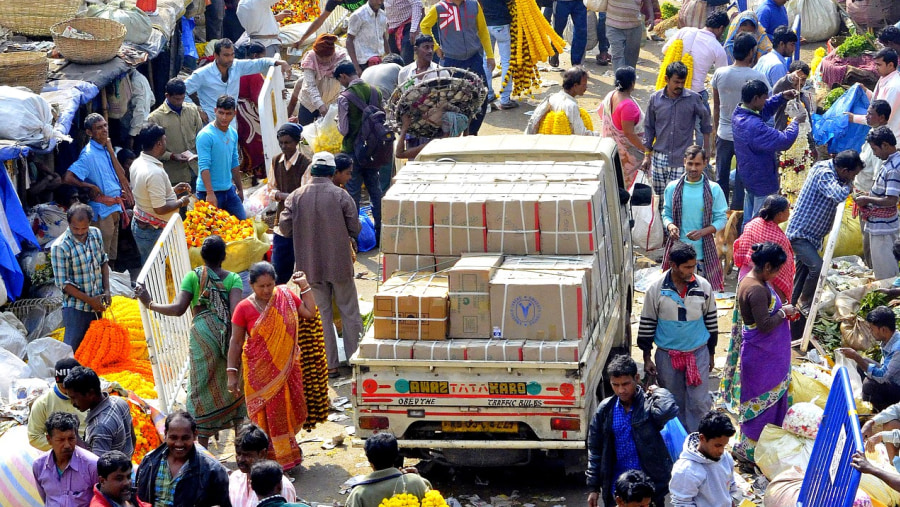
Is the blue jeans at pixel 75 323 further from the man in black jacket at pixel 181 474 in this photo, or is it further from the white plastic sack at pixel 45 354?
the man in black jacket at pixel 181 474

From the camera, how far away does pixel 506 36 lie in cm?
1620

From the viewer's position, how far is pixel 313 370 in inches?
349

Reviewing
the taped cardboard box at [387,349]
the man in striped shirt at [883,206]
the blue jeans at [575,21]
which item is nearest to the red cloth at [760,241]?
the man in striped shirt at [883,206]

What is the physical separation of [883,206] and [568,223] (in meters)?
3.35

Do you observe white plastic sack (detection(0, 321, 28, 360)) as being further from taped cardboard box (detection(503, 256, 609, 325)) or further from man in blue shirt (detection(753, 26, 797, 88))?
man in blue shirt (detection(753, 26, 797, 88))

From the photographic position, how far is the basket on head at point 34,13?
1378 centimetres

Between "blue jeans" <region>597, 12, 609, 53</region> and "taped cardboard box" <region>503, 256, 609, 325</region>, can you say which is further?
"blue jeans" <region>597, 12, 609, 53</region>

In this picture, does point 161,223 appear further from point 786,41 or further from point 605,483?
point 786,41

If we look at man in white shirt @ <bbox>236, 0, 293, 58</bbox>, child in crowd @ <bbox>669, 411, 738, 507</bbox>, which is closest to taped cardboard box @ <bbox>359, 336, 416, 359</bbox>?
child in crowd @ <bbox>669, 411, 738, 507</bbox>

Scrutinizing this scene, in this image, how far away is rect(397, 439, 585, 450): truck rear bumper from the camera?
7641mm

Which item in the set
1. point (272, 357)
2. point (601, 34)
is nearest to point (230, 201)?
point (272, 357)

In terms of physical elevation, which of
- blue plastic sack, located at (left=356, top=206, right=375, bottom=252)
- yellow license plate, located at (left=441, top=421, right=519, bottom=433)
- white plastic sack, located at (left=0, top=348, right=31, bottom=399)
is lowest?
blue plastic sack, located at (left=356, top=206, right=375, bottom=252)

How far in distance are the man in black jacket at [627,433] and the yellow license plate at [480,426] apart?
938 millimetres

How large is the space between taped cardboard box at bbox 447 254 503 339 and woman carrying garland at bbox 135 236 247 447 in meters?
1.67
